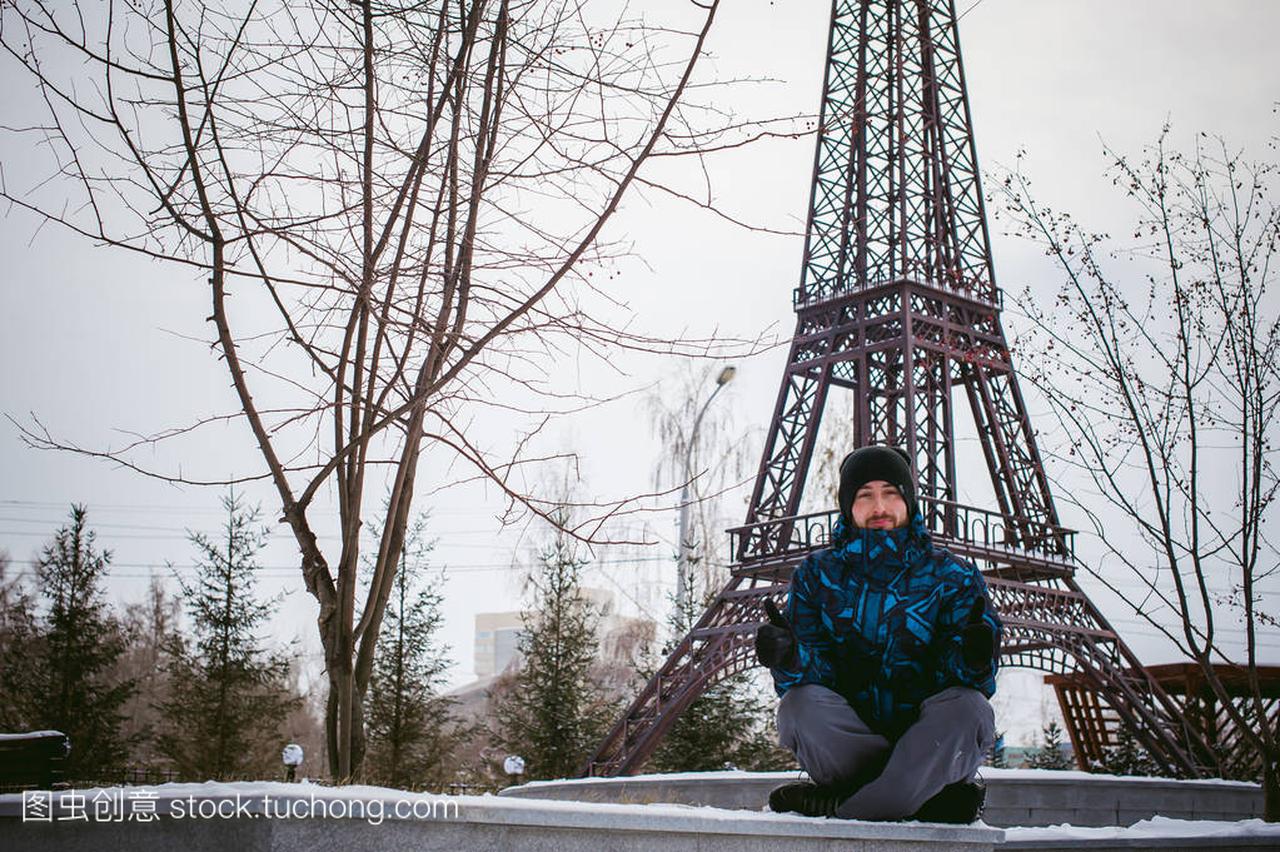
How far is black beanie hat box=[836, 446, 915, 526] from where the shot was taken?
12.8 feet

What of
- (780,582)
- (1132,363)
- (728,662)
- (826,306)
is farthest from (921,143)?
(1132,363)

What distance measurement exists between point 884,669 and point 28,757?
617cm

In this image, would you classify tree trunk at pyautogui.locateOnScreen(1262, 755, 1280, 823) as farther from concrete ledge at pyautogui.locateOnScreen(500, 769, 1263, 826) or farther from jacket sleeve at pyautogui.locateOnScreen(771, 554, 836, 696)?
jacket sleeve at pyautogui.locateOnScreen(771, 554, 836, 696)

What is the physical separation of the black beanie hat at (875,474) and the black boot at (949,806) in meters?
0.88

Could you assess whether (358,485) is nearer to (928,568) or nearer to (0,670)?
(928,568)

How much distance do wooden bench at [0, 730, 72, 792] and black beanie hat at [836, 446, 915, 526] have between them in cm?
571

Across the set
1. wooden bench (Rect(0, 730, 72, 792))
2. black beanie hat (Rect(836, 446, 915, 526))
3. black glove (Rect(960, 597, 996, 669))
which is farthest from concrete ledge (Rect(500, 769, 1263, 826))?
black glove (Rect(960, 597, 996, 669))

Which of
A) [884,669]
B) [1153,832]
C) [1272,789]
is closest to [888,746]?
[884,669]

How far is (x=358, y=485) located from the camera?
378cm

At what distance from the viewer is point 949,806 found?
362 cm

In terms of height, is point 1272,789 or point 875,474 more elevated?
point 875,474

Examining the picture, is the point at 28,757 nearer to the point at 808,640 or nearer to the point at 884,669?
the point at 808,640

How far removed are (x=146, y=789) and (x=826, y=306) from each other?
18.6m

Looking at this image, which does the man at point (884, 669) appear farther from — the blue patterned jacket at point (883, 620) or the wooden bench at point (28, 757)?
the wooden bench at point (28, 757)
